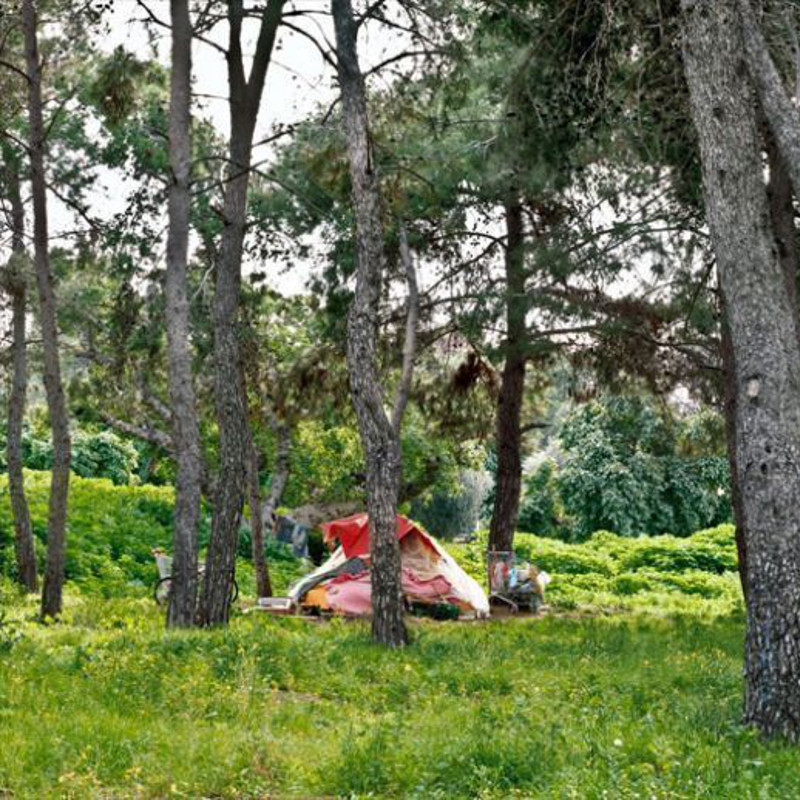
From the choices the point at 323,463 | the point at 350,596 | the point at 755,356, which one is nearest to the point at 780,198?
the point at 755,356

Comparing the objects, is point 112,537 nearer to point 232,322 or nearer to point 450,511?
point 232,322

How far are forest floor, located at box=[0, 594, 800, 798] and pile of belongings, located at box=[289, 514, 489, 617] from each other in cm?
546

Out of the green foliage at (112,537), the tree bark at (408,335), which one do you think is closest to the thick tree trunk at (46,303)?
the green foliage at (112,537)

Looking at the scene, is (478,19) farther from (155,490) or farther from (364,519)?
(155,490)

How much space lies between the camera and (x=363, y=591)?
62.1 feet

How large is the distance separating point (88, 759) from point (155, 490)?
77.1ft

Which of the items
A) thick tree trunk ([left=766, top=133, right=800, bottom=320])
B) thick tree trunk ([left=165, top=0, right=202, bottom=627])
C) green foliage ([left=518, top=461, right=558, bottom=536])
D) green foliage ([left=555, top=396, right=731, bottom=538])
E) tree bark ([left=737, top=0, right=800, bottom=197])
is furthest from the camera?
green foliage ([left=518, top=461, right=558, bottom=536])

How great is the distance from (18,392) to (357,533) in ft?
21.3

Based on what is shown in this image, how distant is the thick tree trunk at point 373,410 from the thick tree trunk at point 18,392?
7325 mm

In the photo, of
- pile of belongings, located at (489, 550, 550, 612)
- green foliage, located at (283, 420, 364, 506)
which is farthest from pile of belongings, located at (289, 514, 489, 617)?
green foliage, located at (283, 420, 364, 506)

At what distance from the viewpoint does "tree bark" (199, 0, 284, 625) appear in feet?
48.3

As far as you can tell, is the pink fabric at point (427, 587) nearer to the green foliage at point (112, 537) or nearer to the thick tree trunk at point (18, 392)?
the green foliage at point (112, 537)

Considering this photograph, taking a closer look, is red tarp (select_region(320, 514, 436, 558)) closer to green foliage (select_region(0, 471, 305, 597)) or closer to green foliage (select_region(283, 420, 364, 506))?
green foliage (select_region(0, 471, 305, 597))

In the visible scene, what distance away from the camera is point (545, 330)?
19516mm
